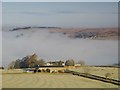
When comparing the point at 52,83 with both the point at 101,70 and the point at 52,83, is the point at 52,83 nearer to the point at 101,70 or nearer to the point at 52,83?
the point at 52,83

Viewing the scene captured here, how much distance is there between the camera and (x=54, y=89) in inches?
699

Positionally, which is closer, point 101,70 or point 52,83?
point 52,83

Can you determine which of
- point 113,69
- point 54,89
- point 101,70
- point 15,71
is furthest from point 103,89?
point 15,71

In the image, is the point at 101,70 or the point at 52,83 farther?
the point at 101,70

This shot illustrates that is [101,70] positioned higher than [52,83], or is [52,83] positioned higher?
[52,83]

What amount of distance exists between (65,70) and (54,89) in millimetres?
25581

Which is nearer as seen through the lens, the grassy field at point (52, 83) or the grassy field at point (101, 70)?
the grassy field at point (52, 83)

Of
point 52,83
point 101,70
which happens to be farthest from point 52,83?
point 101,70

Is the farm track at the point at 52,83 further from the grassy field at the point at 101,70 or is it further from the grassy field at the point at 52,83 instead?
the grassy field at the point at 101,70

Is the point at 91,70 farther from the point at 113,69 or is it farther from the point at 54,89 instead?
the point at 54,89

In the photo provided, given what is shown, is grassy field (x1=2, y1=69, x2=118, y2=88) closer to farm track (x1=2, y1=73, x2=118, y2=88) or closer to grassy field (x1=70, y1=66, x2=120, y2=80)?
farm track (x1=2, y1=73, x2=118, y2=88)

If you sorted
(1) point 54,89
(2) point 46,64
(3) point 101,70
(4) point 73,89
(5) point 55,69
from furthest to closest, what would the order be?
(5) point 55,69
(2) point 46,64
(3) point 101,70
(4) point 73,89
(1) point 54,89

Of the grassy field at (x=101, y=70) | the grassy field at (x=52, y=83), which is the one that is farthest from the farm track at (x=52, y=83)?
the grassy field at (x=101, y=70)

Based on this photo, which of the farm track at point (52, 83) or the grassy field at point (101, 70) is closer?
the farm track at point (52, 83)
